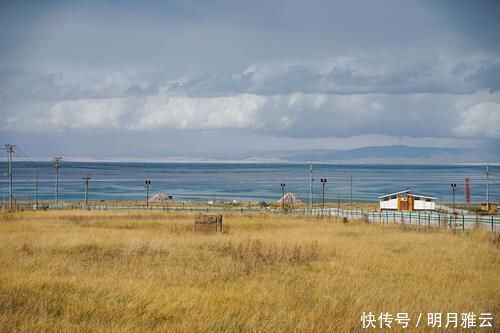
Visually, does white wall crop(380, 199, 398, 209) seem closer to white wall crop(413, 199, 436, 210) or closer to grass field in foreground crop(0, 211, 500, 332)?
white wall crop(413, 199, 436, 210)

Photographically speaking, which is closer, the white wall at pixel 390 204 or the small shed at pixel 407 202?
the small shed at pixel 407 202

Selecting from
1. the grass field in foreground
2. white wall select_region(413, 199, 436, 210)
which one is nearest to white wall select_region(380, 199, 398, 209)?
white wall select_region(413, 199, 436, 210)

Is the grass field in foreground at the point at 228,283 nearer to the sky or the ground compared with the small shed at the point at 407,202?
nearer to the ground

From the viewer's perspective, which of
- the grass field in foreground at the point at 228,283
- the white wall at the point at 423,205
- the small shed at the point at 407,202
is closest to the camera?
the grass field in foreground at the point at 228,283

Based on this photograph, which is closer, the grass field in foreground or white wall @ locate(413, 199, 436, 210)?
the grass field in foreground

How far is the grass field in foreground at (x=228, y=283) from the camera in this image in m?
12.2

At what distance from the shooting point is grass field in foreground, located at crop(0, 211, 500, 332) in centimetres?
1216

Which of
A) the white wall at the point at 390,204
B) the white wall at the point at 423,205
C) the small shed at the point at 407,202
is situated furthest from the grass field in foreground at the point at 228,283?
the white wall at the point at 390,204

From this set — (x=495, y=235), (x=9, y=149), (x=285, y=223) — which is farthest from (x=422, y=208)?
(x=9, y=149)

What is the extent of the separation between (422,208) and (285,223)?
119 ft

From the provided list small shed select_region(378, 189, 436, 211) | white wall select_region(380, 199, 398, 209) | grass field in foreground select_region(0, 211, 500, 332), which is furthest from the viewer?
white wall select_region(380, 199, 398, 209)

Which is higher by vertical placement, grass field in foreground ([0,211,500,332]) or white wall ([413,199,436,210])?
white wall ([413,199,436,210])

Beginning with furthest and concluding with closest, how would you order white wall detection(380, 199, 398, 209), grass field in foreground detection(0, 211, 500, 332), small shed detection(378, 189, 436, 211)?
white wall detection(380, 199, 398, 209), small shed detection(378, 189, 436, 211), grass field in foreground detection(0, 211, 500, 332)

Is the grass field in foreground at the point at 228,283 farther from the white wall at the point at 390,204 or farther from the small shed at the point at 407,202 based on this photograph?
the white wall at the point at 390,204
